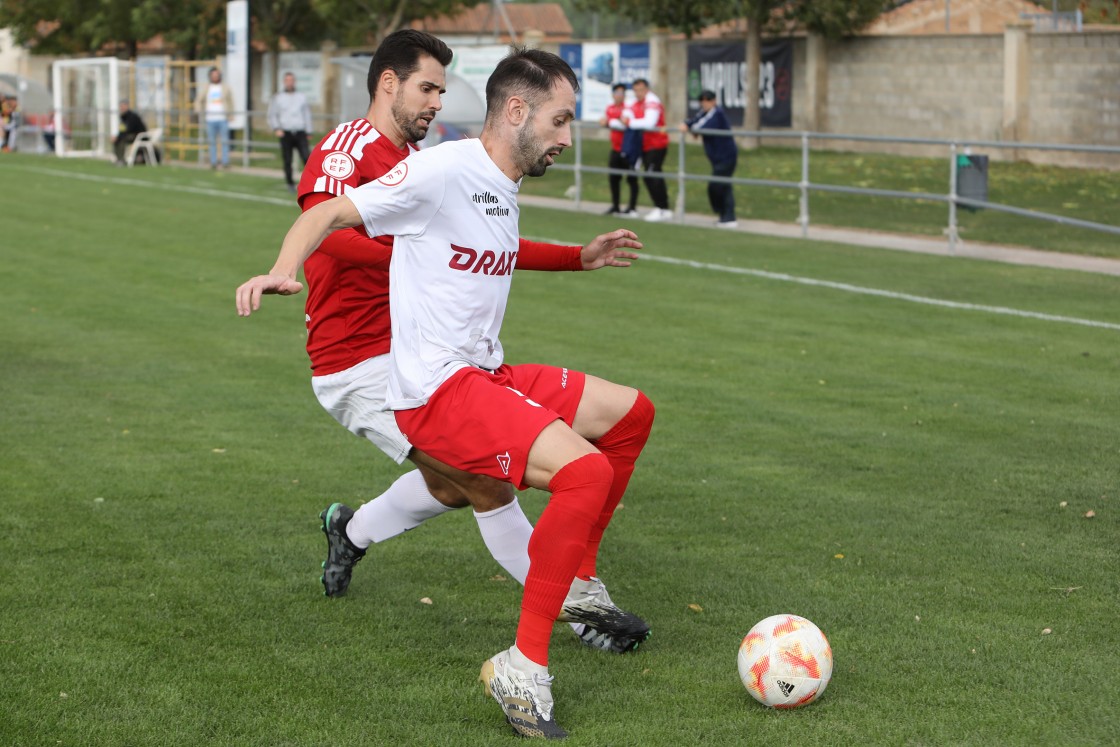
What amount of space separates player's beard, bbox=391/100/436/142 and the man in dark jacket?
30225 mm

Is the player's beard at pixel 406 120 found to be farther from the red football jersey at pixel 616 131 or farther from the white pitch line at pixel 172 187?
the white pitch line at pixel 172 187

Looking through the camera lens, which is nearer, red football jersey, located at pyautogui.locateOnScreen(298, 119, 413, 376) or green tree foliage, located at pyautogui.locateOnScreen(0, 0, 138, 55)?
red football jersey, located at pyautogui.locateOnScreen(298, 119, 413, 376)

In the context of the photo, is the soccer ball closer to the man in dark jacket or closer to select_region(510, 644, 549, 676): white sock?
select_region(510, 644, 549, 676): white sock

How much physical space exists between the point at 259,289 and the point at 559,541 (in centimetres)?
109

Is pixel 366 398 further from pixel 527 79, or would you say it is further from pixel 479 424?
pixel 527 79

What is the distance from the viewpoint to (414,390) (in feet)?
14.1

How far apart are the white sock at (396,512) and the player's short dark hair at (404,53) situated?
144 cm

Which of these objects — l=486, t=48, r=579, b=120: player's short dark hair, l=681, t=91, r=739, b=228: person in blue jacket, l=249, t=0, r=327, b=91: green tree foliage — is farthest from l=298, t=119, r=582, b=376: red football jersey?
l=249, t=0, r=327, b=91: green tree foliage

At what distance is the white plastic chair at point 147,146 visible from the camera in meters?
33.9

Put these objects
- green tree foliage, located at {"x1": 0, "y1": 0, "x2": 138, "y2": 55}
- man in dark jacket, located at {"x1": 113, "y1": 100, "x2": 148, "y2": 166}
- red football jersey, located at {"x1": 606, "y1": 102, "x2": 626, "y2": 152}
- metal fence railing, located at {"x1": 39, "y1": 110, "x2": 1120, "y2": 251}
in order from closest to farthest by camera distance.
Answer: metal fence railing, located at {"x1": 39, "y1": 110, "x2": 1120, "y2": 251}
red football jersey, located at {"x1": 606, "y1": 102, "x2": 626, "y2": 152}
man in dark jacket, located at {"x1": 113, "y1": 100, "x2": 148, "y2": 166}
green tree foliage, located at {"x1": 0, "y1": 0, "x2": 138, "y2": 55}

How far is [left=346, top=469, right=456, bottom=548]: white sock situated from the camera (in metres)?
4.99

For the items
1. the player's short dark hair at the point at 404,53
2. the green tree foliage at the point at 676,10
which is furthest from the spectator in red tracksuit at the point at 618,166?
the player's short dark hair at the point at 404,53

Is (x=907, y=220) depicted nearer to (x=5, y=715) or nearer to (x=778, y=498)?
(x=778, y=498)

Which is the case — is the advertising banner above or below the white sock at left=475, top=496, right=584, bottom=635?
above
